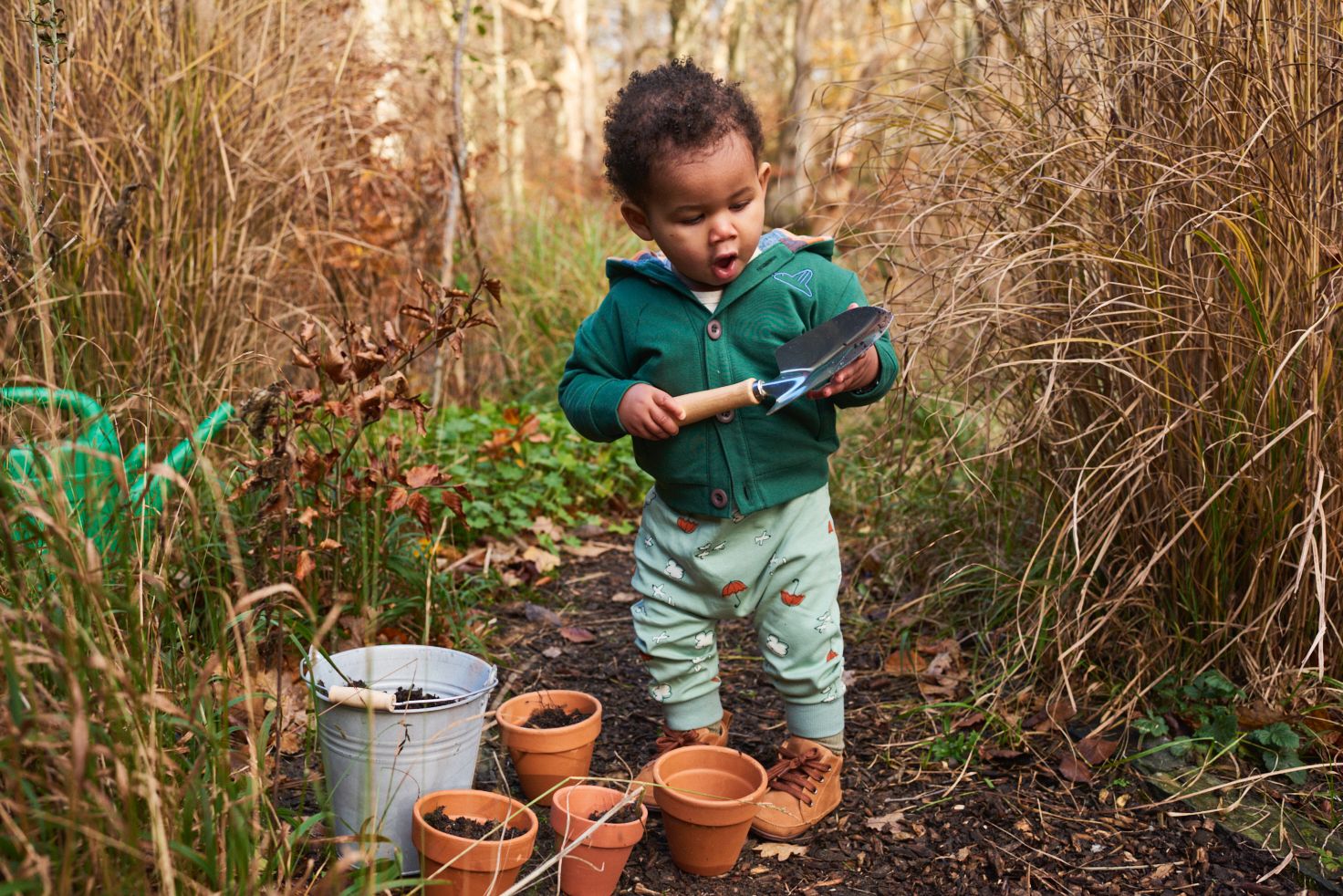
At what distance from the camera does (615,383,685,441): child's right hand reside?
220cm

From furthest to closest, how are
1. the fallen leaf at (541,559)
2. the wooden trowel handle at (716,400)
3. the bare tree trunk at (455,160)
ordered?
1. the bare tree trunk at (455,160)
2. the fallen leaf at (541,559)
3. the wooden trowel handle at (716,400)

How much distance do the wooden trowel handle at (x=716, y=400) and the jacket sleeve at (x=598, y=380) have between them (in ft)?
0.62

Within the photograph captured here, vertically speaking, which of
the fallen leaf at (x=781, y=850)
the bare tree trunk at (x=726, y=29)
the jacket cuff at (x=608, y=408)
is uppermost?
the bare tree trunk at (x=726, y=29)

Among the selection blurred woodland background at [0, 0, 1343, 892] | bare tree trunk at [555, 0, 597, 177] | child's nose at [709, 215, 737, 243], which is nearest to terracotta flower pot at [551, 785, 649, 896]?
blurred woodland background at [0, 0, 1343, 892]

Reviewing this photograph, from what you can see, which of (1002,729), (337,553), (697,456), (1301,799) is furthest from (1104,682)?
(337,553)

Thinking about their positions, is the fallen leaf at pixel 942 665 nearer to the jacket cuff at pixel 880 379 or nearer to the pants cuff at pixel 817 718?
the pants cuff at pixel 817 718

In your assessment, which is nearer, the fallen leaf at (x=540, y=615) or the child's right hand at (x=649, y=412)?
the child's right hand at (x=649, y=412)

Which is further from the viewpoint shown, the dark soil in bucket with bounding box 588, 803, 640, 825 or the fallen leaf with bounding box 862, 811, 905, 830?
the fallen leaf with bounding box 862, 811, 905, 830

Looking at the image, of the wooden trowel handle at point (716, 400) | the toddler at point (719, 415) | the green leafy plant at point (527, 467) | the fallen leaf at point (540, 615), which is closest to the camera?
the wooden trowel handle at point (716, 400)

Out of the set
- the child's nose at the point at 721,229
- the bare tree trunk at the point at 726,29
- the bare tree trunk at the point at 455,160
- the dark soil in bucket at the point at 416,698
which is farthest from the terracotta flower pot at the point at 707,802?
the bare tree trunk at the point at 726,29

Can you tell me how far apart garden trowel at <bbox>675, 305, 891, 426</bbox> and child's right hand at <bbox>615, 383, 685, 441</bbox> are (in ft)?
0.07

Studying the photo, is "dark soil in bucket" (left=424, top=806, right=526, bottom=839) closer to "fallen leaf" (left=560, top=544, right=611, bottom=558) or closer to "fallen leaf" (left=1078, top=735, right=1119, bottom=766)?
"fallen leaf" (left=1078, top=735, right=1119, bottom=766)

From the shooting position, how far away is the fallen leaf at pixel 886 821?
2.46 m

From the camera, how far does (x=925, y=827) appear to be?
2.44 m
